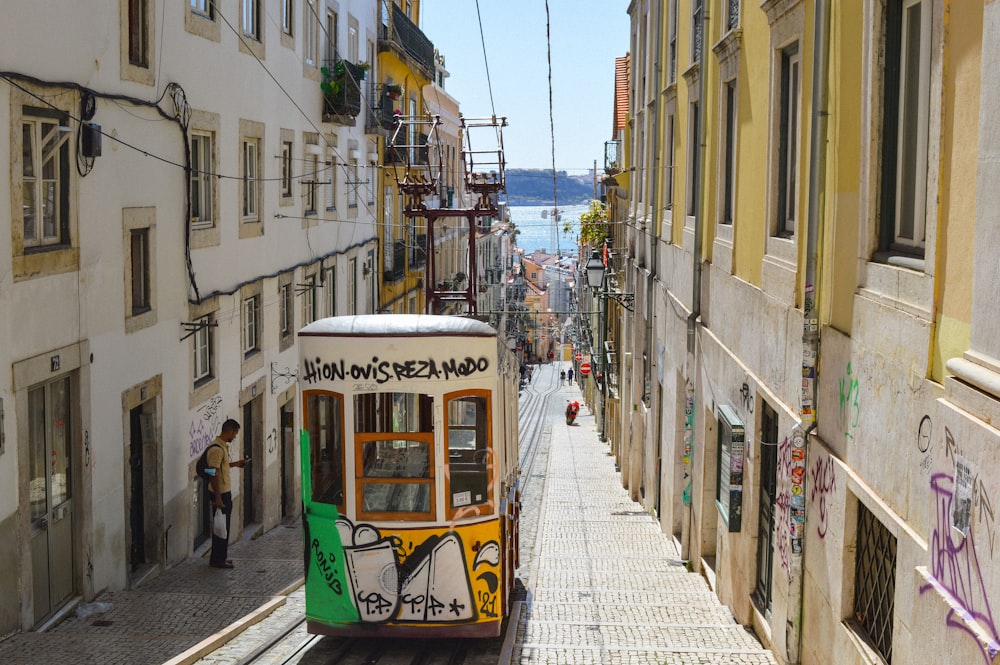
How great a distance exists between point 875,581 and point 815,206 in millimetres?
2537

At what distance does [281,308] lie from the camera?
1827 centimetres

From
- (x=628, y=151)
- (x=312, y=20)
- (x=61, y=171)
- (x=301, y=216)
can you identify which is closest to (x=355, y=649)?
(x=61, y=171)

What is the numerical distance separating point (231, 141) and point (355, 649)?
845 centimetres

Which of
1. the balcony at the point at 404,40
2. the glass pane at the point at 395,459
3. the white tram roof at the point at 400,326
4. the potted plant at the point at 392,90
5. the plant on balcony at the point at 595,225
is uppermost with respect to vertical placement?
the balcony at the point at 404,40

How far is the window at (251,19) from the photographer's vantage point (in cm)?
1616

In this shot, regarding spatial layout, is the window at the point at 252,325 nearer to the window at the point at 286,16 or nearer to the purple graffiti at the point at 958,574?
the window at the point at 286,16

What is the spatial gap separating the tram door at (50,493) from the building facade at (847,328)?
5.76 metres

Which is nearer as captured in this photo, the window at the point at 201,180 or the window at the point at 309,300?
the window at the point at 201,180

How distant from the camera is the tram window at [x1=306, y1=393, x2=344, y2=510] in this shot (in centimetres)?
860

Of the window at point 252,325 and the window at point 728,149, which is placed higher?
the window at point 728,149

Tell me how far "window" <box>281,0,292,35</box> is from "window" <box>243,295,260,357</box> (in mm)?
4616

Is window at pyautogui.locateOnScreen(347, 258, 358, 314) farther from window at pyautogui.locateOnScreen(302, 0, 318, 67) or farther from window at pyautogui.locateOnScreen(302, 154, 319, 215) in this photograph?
window at pyautogui.locateOnScreen(302, 0, 318, 67)

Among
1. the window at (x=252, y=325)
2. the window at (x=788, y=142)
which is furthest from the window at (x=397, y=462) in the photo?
the window at (x=252, y=325)

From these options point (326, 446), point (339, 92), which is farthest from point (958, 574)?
point (339, 92)
